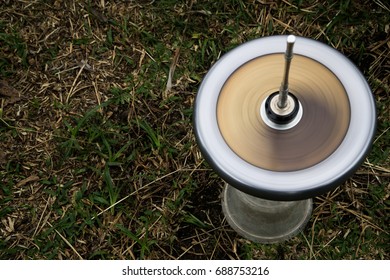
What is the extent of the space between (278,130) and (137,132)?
74cm

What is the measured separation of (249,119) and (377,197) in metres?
0.72

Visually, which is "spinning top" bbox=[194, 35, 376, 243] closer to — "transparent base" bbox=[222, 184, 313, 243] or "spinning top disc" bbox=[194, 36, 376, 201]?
"spinning top disc" bbox=[194, 36, 376, 201]

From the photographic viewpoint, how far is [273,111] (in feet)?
4.67

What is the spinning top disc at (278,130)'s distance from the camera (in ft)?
4.70

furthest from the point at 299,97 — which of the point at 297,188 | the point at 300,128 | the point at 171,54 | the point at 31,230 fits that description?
the point at 31,230

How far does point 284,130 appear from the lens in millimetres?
1446

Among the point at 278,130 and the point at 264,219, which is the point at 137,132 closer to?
the point at 264,219

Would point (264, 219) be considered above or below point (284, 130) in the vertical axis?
below

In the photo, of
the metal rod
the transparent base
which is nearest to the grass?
the transparent base

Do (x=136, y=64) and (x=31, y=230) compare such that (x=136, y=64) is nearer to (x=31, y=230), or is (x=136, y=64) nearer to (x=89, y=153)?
(x=89, y=153)

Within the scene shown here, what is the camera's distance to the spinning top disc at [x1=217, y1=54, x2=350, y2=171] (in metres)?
1.43

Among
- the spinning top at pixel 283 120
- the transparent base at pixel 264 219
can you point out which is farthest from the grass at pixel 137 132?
the spinning top at pixel 283 120

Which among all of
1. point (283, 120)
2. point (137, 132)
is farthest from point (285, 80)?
point (137, 132)

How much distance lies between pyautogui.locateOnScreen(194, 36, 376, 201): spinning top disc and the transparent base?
0.49 m
